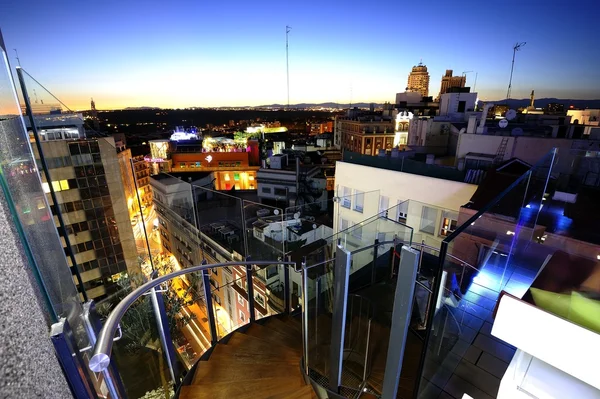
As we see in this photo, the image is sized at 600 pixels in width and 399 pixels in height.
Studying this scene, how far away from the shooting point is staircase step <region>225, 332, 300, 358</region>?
2783mm

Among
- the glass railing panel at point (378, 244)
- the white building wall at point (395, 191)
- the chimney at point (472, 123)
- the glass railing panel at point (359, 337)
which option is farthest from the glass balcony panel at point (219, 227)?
the chimney at point (472, 123)

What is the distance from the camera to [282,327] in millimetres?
3359

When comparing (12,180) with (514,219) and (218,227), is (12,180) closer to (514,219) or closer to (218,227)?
(514,219)

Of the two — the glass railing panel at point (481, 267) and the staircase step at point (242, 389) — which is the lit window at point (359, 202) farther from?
the staircase step at point (242, 389)

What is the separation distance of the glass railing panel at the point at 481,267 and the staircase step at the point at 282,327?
1.49 m

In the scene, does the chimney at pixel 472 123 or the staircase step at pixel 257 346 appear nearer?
the staircase step at pixel 257 346

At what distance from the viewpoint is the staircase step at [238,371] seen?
93.9 inches

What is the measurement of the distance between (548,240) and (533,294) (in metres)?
2.67

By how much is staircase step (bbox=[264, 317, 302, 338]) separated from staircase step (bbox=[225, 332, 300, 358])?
0.33m

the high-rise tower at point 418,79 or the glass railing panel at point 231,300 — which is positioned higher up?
the high-rise tower at point 418,79

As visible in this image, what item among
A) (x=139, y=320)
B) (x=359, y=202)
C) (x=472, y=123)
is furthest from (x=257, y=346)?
(x=472, y=123)

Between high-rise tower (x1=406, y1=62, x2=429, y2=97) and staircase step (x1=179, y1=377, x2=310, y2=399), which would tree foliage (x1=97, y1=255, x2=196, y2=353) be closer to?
staircase step (x1=179, y1=377, x2=310, y2=399)

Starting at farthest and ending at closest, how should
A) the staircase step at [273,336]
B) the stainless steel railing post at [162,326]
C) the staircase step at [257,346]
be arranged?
the staircase step at [273,336], the staircase step at [257,346], the stainless steel railing post at [162,326]

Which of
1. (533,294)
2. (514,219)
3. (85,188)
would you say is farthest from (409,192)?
Answer: (85,188)
